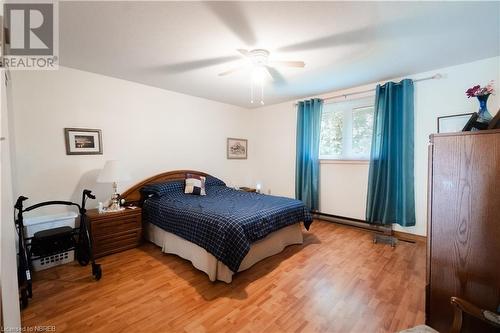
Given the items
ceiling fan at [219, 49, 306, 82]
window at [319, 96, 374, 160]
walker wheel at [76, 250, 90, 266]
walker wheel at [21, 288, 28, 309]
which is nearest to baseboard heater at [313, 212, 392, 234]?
window at [319, 96, 374, 160]

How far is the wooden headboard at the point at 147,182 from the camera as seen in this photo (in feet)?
11.0

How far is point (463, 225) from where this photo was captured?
124 centimetres

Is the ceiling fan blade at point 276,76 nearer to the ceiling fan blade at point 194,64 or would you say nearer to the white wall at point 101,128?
the ceiling fan blade at point 194,64

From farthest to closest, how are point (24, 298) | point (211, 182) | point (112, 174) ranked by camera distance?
point (211, 182), point (112, 174), point (24, 298)

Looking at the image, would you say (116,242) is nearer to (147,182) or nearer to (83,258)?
(83,258)

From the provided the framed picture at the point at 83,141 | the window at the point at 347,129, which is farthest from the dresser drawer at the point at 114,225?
the window at the point at 347,129

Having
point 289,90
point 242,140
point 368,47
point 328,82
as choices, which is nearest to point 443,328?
point 368,47

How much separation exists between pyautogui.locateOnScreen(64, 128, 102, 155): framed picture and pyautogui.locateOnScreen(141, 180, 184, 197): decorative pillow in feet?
2.74

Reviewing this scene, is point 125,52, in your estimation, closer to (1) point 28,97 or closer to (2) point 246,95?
(1) point 28,97

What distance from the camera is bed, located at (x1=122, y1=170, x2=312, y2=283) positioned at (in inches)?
83.6

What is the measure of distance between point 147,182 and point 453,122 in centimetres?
466

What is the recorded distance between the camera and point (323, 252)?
2.86 metres

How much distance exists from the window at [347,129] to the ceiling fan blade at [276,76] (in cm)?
126

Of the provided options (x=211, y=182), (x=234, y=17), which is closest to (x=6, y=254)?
(x=234, y=17)
